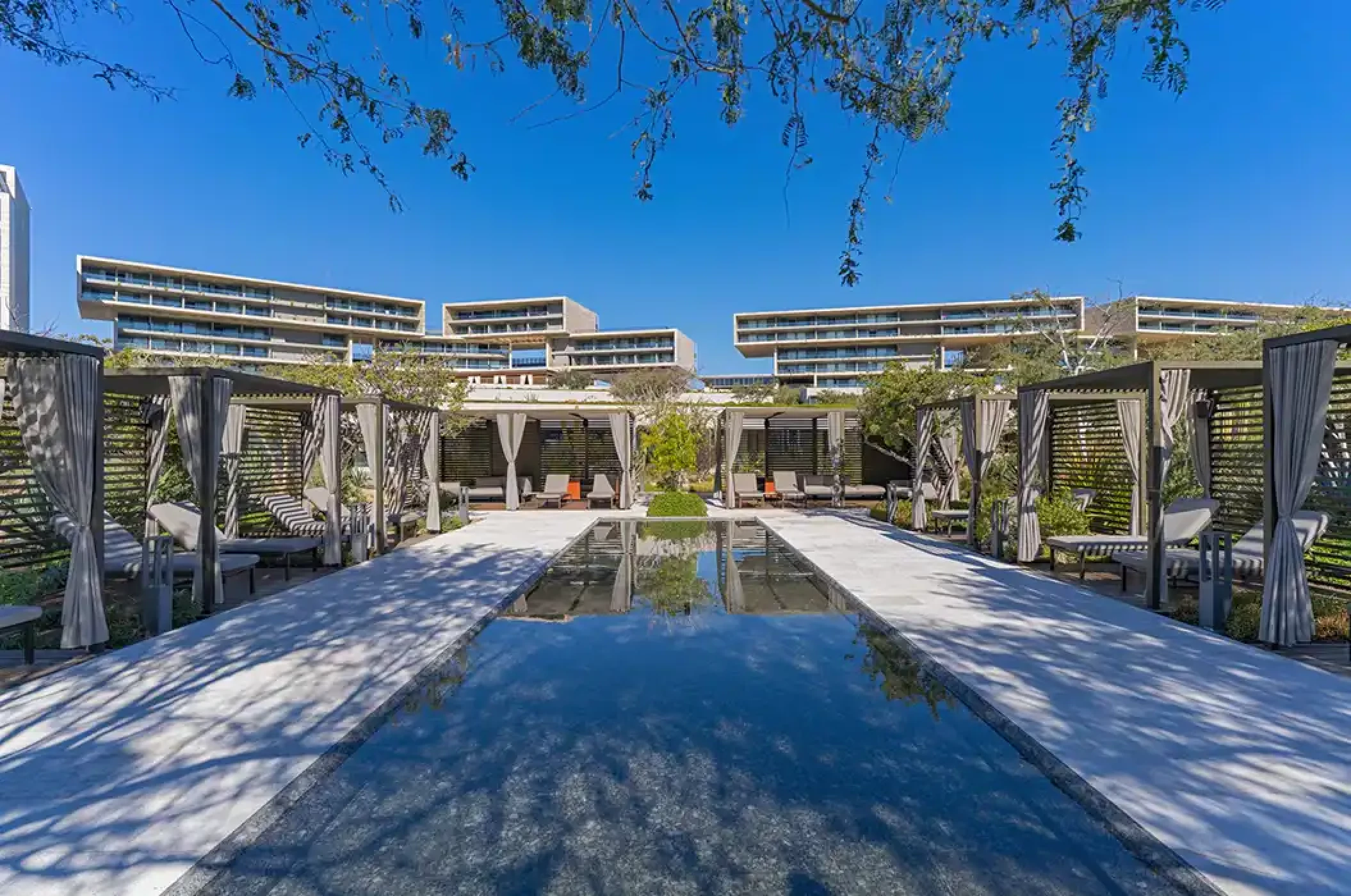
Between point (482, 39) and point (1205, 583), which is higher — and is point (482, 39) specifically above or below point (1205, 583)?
above

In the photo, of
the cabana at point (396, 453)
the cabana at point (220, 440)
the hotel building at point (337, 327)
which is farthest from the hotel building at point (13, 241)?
the cabana at point (396, 453)

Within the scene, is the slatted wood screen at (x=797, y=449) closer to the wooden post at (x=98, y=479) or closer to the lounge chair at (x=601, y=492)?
the lounge chair at (x=601, y=492)

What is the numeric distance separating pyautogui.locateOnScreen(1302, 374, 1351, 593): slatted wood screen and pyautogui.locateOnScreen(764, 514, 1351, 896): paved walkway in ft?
6.39

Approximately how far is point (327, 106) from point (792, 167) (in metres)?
2.59

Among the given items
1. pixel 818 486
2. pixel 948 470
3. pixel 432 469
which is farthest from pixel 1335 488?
pixel 432 469

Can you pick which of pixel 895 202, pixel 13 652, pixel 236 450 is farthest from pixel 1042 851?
pixel 236 450

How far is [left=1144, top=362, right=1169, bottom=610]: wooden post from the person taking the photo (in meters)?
5.74

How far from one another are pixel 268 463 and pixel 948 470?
36.6 feet

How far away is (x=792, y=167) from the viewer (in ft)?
12.0

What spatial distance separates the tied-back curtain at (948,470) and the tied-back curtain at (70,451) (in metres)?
11.7

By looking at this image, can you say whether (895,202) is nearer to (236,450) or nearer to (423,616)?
(423,616)

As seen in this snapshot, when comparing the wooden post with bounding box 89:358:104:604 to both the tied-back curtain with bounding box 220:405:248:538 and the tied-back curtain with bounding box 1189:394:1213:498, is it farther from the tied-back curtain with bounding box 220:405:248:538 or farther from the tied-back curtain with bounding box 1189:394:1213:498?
the tied-back curtain with bounding box 1189:394:1213:498

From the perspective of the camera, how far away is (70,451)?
14.7ft

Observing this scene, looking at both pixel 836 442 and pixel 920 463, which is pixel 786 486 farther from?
pixel 920 463
